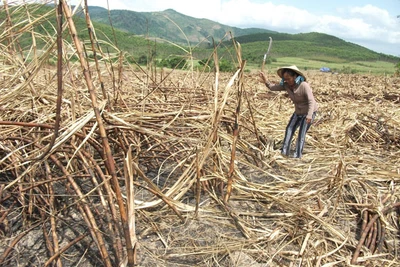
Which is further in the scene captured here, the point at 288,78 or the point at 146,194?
the point at 288,78

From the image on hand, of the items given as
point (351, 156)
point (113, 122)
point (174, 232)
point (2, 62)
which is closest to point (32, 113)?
point (2, 62)

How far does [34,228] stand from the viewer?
181cm

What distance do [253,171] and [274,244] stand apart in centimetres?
103

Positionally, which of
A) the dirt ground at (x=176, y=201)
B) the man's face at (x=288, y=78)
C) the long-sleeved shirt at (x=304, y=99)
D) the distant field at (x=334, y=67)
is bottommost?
the distant field at (x=334, y=67)

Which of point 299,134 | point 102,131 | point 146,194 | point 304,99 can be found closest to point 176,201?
point 146,194

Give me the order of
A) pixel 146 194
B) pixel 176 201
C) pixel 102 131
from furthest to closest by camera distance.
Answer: pixel 146 194 < pixel 176 201 < pixel 102 131

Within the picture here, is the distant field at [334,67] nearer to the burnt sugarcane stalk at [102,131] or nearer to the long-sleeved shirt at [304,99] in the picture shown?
the long-sleeved shirt at [304,99]

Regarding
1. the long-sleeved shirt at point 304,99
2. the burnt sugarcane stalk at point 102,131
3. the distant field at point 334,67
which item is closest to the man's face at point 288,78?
the long-sleeved shirt at point 304,99

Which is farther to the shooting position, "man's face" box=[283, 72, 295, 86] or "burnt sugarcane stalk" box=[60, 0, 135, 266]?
"man's face" box=[283, 72, 295, 86]

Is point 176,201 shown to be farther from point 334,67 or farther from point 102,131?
point 334,67

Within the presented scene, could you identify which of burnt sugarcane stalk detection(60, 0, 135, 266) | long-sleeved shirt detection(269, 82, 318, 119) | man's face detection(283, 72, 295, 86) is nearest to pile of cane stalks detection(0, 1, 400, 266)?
burnt sugarcane stalk detection(60, 0, 135, 266)

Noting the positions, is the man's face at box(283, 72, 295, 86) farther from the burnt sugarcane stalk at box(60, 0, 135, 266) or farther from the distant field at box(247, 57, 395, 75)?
the distant field at box(247, 57, 395, 75)

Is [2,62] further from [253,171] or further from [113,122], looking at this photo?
[253,171]

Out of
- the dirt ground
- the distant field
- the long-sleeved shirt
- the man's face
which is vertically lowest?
the distant field
